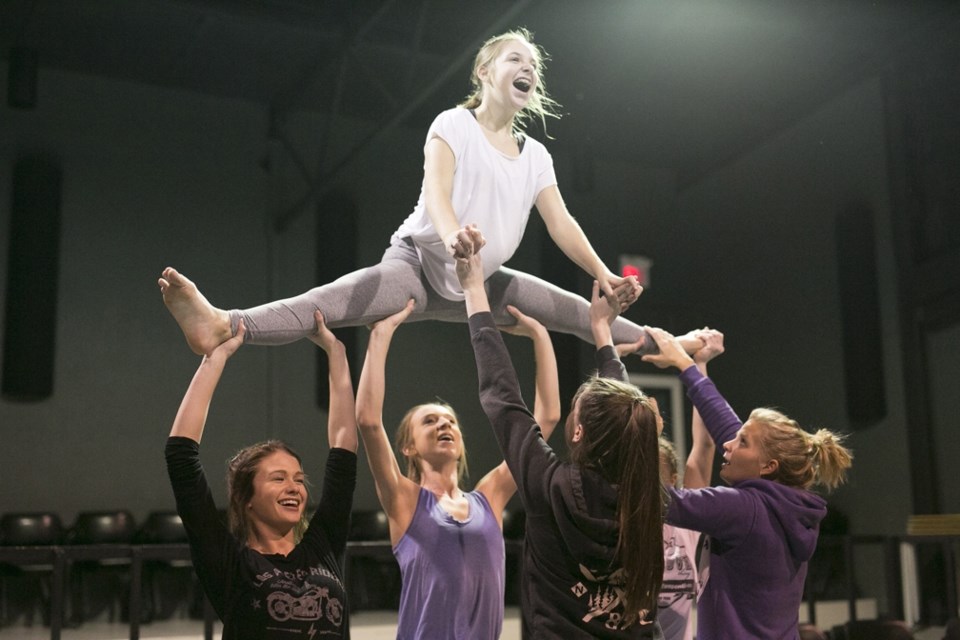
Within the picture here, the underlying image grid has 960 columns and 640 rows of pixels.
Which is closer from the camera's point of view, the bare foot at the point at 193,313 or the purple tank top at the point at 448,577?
the bare foot at the point at 193,313

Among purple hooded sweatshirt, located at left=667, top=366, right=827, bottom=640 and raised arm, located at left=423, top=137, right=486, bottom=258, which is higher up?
raised arm, located at left=423, top=137, right=486, bottom=258

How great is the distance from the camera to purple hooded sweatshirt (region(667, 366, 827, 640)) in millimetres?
2068

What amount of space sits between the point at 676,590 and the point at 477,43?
14.3 ft

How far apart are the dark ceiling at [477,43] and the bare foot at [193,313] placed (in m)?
4.29

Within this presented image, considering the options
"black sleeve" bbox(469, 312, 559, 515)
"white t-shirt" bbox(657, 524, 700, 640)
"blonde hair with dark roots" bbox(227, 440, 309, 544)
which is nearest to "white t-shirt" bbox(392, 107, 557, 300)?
"black sleeve" bbox(469, 312, 559, 515)

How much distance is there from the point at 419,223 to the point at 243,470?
31.0 inches

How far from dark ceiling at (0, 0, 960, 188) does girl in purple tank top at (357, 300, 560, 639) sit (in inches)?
158

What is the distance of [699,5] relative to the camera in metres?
6.97

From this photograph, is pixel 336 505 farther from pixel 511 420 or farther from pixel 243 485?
pixel 511 420

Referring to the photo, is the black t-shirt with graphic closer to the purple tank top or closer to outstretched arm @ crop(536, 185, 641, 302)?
the purple tank top

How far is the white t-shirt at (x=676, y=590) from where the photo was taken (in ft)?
8.48

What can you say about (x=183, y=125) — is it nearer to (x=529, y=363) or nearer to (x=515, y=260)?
(x=515, y=260)

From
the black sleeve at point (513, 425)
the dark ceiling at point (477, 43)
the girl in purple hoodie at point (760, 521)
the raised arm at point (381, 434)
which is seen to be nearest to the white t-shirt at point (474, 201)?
the raised arm at point (381, 434)

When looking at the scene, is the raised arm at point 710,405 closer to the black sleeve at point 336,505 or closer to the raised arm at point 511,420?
the raised arm at point 511,420
